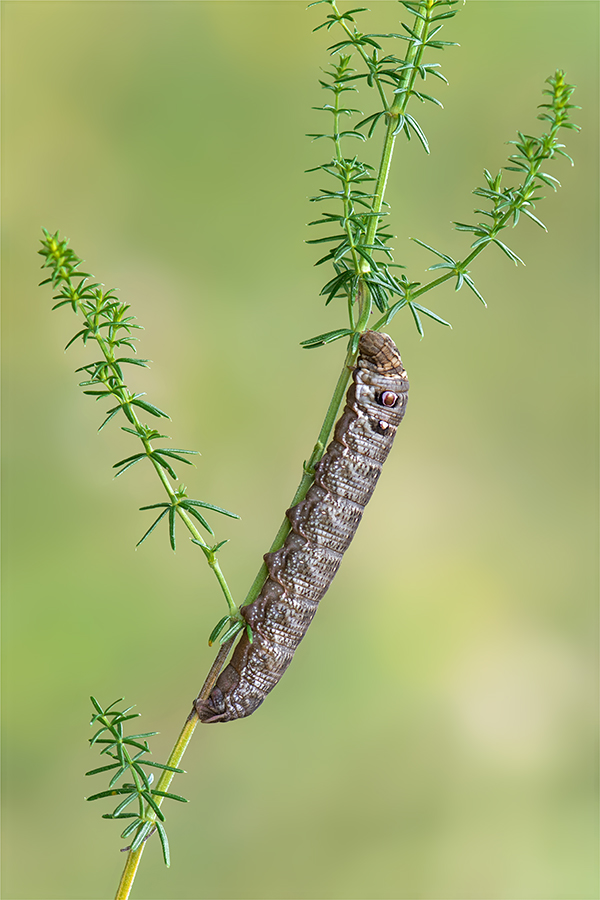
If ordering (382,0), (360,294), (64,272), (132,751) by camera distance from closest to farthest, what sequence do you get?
(64,272) < (360,294) < (132,751) < (382,0)

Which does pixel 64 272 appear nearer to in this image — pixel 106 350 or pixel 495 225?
pixel 106 350

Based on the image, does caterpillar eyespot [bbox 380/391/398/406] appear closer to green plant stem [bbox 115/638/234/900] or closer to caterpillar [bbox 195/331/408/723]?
caterpillar [bbox 195/331/408/723]

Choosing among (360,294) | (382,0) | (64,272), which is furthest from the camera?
(382,0)

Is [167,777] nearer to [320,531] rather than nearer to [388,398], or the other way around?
[320,531]

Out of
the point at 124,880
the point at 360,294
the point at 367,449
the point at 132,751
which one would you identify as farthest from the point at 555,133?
the point at 132,751

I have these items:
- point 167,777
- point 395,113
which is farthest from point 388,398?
point 167,777

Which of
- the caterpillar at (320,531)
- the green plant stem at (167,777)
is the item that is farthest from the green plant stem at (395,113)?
the green plant stem at (167,777)

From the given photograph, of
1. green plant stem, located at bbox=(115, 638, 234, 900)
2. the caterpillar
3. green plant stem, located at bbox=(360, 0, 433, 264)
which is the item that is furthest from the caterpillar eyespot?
green plant stem, located at bbox=(115, 638, 234, 900)

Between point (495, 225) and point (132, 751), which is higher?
point (495, 225)
